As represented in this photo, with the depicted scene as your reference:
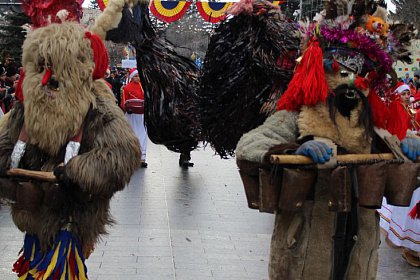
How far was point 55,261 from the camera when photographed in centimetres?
389

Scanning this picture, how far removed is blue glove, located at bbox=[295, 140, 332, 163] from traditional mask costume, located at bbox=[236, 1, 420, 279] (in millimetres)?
91

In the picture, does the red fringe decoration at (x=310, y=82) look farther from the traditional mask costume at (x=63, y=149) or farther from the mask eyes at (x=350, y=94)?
the traditional mask costume at (x=63, y=149)

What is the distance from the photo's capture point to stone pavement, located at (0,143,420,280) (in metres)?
5.65

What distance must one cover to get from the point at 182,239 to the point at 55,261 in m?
2.81

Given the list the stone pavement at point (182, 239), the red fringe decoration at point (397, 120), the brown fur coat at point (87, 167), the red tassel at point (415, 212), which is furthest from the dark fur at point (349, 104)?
the red tassel at point (415, 212)

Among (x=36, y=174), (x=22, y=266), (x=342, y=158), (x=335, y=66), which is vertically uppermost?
(x=335, y=66)

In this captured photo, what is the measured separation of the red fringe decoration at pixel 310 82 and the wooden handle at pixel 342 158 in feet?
1.21

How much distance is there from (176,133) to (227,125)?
63cm

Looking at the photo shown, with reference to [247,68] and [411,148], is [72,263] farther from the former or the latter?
[411,148]

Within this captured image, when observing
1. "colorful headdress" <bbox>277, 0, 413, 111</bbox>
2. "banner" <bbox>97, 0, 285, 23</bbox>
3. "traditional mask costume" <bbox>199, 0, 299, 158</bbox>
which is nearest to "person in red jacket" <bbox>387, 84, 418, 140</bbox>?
"colorful headdress" <bbox>277, 0, 413, 111</bbox>

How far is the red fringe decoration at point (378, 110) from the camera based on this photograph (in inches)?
147

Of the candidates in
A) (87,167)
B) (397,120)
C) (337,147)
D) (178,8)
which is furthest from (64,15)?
(178,8)

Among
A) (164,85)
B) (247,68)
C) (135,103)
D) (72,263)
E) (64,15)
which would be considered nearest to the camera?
(72,263)

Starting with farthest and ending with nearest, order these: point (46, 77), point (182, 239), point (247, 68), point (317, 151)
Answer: point (182, 239) < point (247, 68) < point (46, 77) < point (317, 151)
